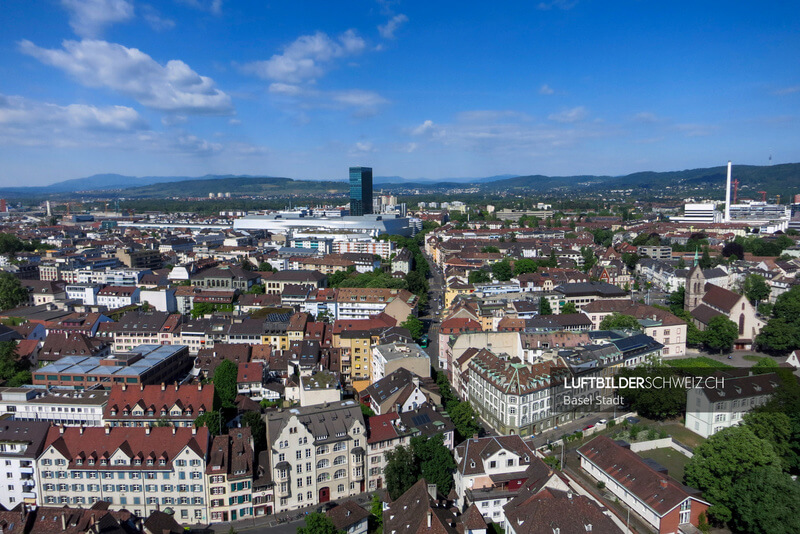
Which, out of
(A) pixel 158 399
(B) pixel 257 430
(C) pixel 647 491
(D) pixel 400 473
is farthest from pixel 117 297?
(C) pixel 647 491

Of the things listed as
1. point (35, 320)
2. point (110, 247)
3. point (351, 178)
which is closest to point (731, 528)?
point (35, 320)

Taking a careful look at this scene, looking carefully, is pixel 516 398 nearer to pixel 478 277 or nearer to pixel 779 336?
pixel 779 336

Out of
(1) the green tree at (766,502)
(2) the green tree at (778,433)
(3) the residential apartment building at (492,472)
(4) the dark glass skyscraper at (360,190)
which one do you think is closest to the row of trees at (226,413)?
(3) the residential apartment building at (492,472)

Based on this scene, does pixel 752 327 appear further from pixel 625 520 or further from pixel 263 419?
pixel 263 419

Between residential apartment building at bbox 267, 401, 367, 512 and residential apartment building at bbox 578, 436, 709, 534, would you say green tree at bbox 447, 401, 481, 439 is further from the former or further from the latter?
residential apartment building at bbox 578, 436, 709, 534

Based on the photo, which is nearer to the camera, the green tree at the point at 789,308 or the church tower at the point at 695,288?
the green tree at the point at 789,308

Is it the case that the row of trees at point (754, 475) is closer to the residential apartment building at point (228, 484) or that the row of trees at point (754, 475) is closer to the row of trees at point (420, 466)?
the row of trees at point (420, 466)

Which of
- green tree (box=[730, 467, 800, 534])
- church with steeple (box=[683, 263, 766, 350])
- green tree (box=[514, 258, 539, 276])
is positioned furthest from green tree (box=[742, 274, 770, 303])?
green tree (box=[730, 467, 800, 534])
